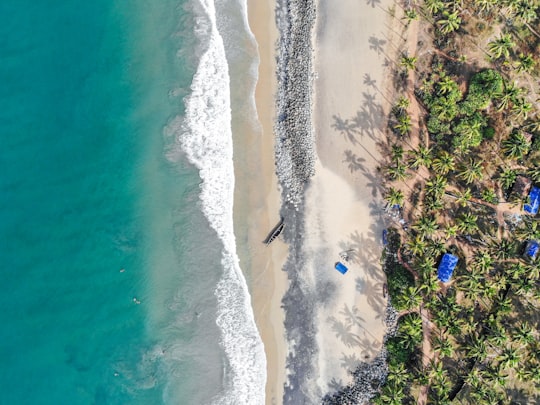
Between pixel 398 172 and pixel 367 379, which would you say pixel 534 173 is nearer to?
pixel 398 172

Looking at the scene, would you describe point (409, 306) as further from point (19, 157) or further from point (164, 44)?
point (19, 157)

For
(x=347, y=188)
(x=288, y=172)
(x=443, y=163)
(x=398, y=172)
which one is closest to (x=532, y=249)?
(x=443, y=163)

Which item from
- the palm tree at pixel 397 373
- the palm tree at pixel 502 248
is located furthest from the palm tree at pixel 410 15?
the palm tree at pixel 397 373

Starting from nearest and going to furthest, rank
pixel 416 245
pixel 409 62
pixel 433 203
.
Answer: pixel 409 62, pixel 416 245, pixel 433 203

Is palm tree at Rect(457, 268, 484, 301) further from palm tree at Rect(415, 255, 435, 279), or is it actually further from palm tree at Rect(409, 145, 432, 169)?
palm tree at Rect(409, 145, 432, 169)

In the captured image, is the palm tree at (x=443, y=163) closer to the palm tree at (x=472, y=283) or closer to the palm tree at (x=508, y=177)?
the palm tree at (x=508, y=177)

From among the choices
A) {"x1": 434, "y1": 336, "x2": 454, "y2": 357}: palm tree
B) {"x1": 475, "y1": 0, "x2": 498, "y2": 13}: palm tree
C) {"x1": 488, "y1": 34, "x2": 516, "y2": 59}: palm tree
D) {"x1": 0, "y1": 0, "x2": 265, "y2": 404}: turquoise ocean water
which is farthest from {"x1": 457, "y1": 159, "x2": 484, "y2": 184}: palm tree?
{"x1": 0, "y1": 0, "x2": 265, "y2": 404}: turquoise ocean water
